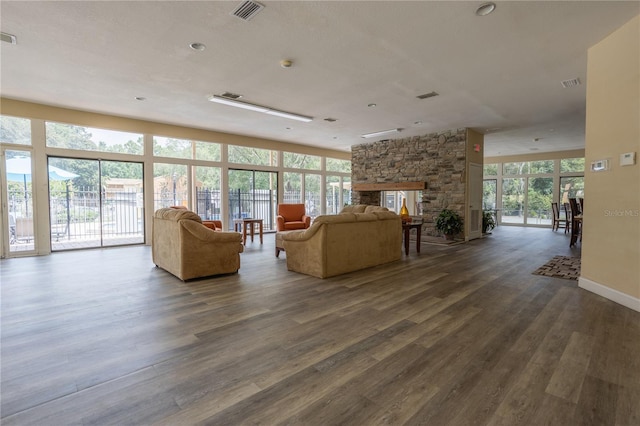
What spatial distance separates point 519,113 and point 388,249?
4.26 m

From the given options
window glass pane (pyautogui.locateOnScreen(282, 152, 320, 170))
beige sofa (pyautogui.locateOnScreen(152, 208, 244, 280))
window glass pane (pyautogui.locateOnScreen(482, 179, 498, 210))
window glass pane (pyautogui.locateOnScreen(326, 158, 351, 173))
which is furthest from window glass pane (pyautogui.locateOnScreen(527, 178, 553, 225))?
beige sofa (pyautogui.locateOnScreen(152, 208, 244, 280))

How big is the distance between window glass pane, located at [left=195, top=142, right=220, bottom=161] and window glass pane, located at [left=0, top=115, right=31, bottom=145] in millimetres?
3340

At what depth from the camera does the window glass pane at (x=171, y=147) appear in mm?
7660

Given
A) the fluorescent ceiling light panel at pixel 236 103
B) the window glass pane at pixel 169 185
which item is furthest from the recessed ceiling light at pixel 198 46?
the window glass pane at pixel 169 185

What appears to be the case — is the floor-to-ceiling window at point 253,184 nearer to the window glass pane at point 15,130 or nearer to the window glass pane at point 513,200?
the window glass pane at point 15,130

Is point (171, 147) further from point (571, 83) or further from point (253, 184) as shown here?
point (571, 83)

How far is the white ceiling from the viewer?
9.82 ft

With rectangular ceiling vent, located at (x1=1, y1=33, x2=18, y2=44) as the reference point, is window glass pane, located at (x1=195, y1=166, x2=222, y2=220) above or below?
below

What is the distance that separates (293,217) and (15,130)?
234 inches

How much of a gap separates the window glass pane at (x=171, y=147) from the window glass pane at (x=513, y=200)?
1202cm

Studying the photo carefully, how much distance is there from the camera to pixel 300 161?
1071cm

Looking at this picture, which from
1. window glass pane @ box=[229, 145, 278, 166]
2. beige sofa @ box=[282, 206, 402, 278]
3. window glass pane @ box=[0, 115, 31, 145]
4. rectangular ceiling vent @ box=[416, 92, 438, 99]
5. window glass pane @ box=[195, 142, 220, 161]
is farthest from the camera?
window glass pane @ box=[229, 145, 278, 166]

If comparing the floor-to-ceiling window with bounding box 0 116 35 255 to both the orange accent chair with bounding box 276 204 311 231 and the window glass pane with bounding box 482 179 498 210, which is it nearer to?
the orange accent chair with bounding box 276 204 311 231

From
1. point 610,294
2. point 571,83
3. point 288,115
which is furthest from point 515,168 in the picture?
point 610,294
